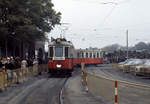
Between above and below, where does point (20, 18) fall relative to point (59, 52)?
above

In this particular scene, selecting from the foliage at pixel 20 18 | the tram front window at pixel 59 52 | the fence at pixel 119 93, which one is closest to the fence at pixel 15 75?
the tram front window at pixel 59 52

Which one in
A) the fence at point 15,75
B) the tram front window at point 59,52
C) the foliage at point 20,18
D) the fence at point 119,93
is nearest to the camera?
the fence at point 119,93

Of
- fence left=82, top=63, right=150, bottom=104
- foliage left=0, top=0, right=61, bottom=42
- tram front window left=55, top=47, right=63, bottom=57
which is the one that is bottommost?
fence left=82, top=63, right=150, bottom=104

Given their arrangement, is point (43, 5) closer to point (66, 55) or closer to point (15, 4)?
point (15, 4)

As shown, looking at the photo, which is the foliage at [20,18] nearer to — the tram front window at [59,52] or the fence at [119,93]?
the tram front window at [59,52]

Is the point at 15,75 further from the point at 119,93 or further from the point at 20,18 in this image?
the point at 20,18

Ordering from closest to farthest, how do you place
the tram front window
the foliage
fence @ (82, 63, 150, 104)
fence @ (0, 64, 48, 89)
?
fence @ (82, 63, 150, 104) → fence @ (0, 64, 48, 89) → the tram front window → the foliage

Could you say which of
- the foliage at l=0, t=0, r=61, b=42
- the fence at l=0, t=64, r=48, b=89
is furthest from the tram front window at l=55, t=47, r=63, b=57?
the foliage at l=0, t=0, r=61, b=42

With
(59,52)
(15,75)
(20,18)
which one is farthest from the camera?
(20,18)

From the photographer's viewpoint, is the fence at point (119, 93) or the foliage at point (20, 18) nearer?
the fence at point (119, 93)

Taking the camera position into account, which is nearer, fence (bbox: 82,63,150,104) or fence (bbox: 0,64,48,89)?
fence (bbox: 82,63,150,104)

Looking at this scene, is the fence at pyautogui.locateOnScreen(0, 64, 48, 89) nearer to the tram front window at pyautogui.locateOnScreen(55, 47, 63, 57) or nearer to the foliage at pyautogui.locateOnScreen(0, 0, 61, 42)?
the tram front window at pyautogui.locateOnScreen(55, 47, 63, 57)

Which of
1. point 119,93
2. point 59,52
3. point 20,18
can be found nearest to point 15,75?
point 59,52

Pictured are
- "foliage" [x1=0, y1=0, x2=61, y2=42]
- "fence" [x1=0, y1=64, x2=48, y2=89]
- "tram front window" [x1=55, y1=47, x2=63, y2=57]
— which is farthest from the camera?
"foliage" [x1=0, y1=0, x2=61, y2=42]
